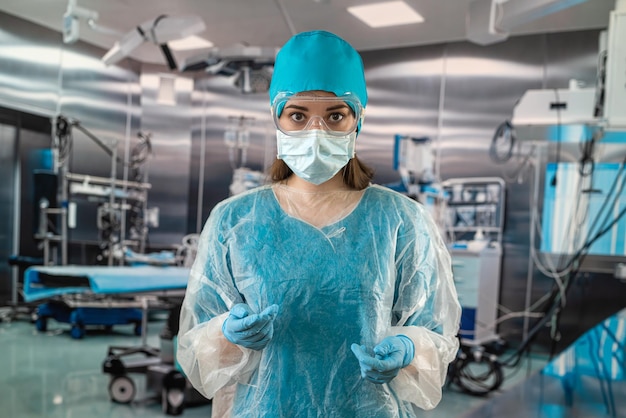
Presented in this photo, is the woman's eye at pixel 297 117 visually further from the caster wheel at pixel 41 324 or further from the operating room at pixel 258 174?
the caster wheel at pixel 41 324

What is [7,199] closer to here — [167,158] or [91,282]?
[167,158]

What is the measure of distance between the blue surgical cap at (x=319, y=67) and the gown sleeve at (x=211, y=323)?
329 mm

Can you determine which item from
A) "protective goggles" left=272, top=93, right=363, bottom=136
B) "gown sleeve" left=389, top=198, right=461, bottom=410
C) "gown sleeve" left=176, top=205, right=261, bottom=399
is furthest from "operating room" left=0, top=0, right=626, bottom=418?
"gown sleeve" left=176, top=205, right=261, bottom=399

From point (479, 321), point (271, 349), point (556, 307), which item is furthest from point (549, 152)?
point (271, 349)

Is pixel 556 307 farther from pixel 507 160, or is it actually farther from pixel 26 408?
pixel 26 408

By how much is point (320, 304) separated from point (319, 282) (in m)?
0.04

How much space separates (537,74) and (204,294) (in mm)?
4997

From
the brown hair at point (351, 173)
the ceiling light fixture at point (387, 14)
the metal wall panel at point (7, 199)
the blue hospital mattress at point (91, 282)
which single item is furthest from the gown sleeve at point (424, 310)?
the metal wall panel at point (7, 199)

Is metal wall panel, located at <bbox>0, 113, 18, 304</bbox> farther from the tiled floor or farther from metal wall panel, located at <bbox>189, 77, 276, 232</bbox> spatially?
metal wall panel, located at <bbox>189, 77, 276, 232</bbox>

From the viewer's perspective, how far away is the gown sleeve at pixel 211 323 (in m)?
1.08

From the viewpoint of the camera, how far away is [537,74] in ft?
17.0

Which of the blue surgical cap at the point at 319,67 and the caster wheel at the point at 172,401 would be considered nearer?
the blue surgical cap at the point at 319,67

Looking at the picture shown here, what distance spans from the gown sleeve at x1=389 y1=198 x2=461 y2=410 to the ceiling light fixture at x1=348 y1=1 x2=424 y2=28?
13.9 ft

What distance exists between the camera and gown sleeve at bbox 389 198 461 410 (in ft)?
3.50
